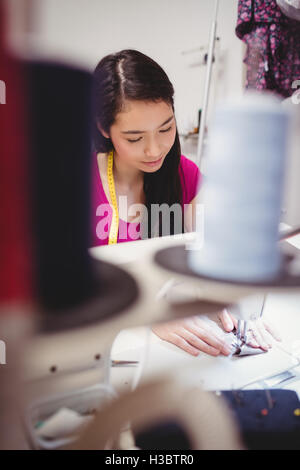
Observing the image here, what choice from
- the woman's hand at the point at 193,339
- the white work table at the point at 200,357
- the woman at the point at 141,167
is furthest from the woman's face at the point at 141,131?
the woman's hand at the point at 193,339

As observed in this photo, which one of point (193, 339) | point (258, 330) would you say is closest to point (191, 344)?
point (193, 339)

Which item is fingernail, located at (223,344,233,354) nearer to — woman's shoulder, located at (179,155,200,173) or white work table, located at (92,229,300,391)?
white work table, located at (92,229,300,391)

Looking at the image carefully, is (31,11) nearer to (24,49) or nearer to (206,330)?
(24,49)

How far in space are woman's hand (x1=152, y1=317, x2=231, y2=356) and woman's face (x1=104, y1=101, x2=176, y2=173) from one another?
266 mm

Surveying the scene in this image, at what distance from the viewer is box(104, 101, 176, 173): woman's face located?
39cm

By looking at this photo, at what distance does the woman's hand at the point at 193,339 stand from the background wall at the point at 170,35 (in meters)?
0.31

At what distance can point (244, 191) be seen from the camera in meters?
0.26

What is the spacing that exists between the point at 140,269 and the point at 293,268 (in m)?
0.13

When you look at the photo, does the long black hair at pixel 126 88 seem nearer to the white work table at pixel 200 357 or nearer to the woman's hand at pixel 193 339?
the white work table at pixel 200 357

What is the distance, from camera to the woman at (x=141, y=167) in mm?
390

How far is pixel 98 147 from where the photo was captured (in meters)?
0.39

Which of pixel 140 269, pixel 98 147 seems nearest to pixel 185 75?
pixel 98 147

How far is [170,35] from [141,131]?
0.61 ft

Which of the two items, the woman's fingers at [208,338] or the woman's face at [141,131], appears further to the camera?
the woman's fingers at [208,338]
